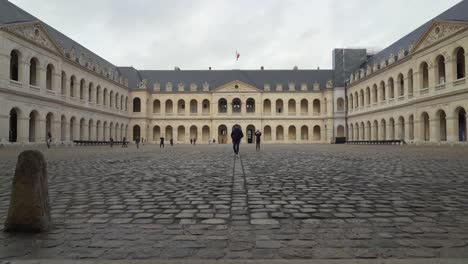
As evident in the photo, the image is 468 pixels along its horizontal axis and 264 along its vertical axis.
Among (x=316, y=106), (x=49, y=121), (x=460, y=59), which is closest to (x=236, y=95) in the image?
(x=316, y=106)

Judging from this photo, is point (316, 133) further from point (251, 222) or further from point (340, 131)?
point (251, 222)

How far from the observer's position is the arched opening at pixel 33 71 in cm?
2977

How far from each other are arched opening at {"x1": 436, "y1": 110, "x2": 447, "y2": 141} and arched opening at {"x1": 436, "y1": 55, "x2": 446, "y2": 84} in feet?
9.67

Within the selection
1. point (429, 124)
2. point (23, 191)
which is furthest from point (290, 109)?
point (23, 191)

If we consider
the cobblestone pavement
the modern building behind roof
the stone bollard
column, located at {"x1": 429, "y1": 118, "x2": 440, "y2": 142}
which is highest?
the modern building behind roof

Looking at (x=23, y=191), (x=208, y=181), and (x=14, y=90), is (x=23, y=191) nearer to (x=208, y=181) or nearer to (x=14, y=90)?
(x=208, y=181)

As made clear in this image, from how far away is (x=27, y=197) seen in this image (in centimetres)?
318

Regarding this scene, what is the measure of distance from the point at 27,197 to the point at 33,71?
108 ft

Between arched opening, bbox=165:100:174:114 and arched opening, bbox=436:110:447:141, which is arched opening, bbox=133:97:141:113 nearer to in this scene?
arched opening, bbox=165:100:174:114

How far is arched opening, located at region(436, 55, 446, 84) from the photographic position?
29.6 meters

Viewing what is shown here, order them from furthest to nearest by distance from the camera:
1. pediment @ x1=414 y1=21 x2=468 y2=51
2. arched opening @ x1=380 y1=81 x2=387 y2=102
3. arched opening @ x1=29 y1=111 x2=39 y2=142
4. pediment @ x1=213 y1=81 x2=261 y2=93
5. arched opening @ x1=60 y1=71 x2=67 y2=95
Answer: pediment @ x1=213 y1=81 x2=261 y2=93, arched opening @ x1=380 y1=81 x2=387 y2=102, arched opening @ x1=60 y1=71 x2=67 y2=95, arched opening @ x1=29 y1=111 x2=39 y2=142, pediment @ x1=414 y1=21 x2=468 y2=51

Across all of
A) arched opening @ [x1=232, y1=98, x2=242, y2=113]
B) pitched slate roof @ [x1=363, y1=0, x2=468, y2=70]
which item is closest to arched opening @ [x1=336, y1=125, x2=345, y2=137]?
pitched slate roof @ [x1=363, y1=0, x2=468, y2=70]

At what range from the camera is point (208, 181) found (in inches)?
277

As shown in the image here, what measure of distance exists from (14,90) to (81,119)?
12.8 metres
